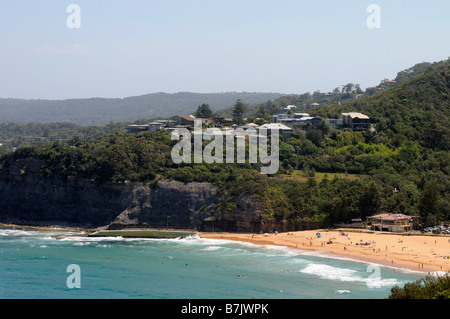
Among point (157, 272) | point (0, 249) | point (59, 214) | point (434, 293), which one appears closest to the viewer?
point (434, 293)

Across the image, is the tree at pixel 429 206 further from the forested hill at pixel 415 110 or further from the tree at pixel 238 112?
the tree at pixel 238 112

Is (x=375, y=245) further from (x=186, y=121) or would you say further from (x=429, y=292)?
(x=186, y=121)

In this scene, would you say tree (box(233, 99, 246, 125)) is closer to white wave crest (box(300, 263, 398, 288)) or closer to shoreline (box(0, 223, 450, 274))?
shoreline (box(0, 223, 450, 274))

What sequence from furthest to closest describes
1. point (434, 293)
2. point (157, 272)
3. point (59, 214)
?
point (59, 214), point (157, 272), point (434, 293)

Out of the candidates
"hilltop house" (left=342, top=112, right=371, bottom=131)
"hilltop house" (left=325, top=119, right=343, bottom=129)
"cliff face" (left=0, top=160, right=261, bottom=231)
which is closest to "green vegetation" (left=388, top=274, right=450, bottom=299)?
"cliff face" (left=0, top=160, right=261, bottom=231)

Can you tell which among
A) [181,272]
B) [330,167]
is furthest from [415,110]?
[181,272]

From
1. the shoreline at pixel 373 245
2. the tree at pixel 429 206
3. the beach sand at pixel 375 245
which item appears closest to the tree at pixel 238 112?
the shoreline at pixel 373 245
